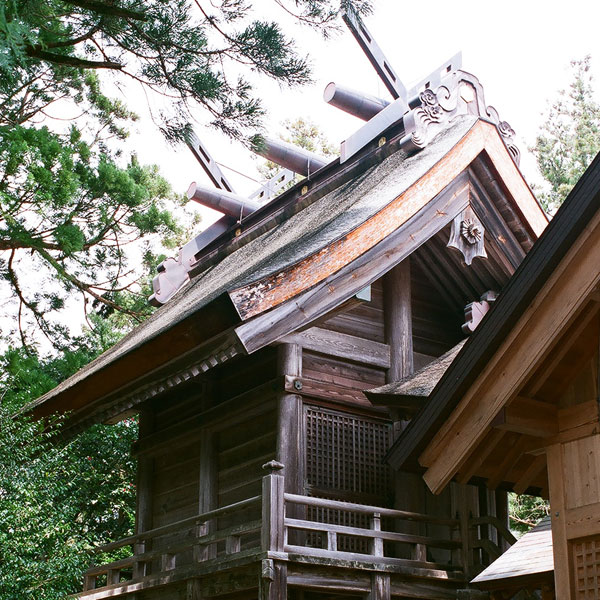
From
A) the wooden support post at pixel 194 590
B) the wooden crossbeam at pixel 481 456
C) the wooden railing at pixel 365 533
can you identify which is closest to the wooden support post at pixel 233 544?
the wooden railing at pixel 365 533

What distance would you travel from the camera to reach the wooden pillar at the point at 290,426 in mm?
9320

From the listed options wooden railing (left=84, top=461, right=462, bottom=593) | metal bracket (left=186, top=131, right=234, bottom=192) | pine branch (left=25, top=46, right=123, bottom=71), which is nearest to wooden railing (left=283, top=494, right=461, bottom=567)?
wooden railing (left=84, top=461, right=462, bottom=593)

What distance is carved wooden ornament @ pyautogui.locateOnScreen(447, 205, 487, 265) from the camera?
34.5 feet

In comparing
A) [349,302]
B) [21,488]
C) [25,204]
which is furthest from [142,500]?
[25,204]

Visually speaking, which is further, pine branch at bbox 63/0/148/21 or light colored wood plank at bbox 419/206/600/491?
pine branch at bbox 63/0/148/21

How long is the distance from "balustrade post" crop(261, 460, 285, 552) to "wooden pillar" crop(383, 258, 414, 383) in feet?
8.87

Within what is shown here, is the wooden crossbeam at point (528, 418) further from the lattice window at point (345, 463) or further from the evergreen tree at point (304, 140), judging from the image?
the evergreen tree at point (304, 140)

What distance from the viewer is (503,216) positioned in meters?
11.2

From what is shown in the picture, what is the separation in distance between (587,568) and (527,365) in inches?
47.2

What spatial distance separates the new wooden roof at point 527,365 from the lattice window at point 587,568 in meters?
0.68

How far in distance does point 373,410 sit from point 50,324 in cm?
959

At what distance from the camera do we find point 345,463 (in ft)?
32.6

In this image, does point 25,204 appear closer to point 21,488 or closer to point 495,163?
point 21,488

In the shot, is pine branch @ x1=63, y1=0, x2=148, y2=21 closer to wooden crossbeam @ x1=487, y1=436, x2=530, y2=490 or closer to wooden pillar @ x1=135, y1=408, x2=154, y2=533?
wooden crossbeam @ x1=487, y1=436, x2=530, y2=490
